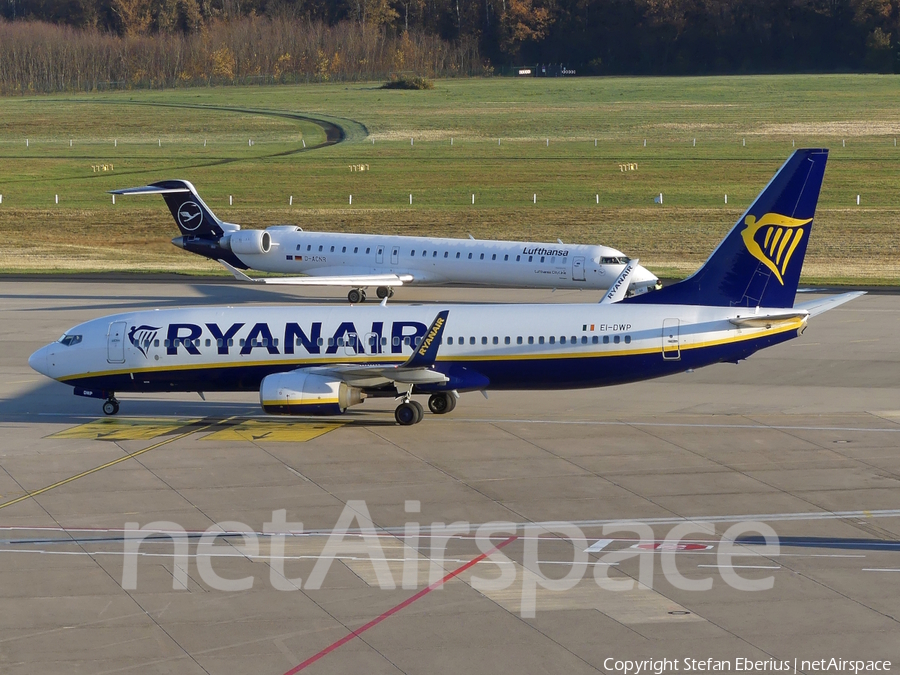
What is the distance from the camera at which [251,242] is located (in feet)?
208

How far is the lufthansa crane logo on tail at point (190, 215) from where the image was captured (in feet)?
212

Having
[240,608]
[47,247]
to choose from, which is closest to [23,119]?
[47,247]

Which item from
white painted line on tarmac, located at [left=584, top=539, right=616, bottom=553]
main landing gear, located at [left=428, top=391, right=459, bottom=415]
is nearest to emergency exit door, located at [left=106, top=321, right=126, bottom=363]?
main landing gear, located at [left=428, top=391, right=459, bottom=415]

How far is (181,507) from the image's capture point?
29812mm

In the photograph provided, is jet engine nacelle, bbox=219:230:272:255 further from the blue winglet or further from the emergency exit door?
the blue winglet

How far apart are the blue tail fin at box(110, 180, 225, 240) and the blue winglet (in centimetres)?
3105

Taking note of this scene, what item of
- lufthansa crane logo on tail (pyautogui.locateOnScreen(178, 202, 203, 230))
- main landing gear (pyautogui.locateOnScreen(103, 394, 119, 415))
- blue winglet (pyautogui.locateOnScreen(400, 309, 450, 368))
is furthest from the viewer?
lufthansa crane logo on tail (pyautogui.locateOnScreen(178, 202, 203, 230))

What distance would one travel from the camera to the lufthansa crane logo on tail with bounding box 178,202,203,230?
64.6 metres

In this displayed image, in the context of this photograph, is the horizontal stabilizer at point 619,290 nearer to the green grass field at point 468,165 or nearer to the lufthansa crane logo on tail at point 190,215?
the green grass field at point 468,165

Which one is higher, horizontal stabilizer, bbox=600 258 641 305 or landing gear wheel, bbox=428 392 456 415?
horizontal stabilizer, bbox=600 258 641 305

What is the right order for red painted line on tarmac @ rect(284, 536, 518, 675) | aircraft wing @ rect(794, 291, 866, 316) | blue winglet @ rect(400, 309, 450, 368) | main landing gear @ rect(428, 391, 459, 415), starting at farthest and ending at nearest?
main landing gear @ rect(428, 391, 459, 415)
aircraft wing @ rect(794, 291, 866, 316)
blue winglet @ rect(400, 309, 450, 368)
red painted line on tarmac @ rect(284, 536, 518, 675)

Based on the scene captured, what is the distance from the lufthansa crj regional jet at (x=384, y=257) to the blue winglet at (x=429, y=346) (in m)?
21.6

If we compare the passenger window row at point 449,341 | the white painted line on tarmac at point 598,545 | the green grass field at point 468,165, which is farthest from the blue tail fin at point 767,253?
the green grass field at point 468,165

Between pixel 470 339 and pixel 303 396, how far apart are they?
5513 mm
